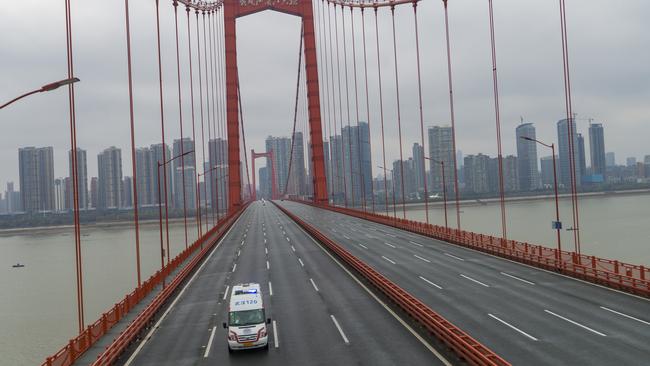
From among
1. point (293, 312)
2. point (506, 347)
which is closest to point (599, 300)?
point (506, 347)

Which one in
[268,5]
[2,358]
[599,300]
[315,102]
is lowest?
[2,358]

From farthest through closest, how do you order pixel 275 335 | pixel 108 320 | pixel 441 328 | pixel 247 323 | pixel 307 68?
1. pixel 307 68
2. pixel 108 320
3. pixel 275 335
4. pixel 247 323
5. pixel 441 328

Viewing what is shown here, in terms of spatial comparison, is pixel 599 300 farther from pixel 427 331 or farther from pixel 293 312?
pixel 293 312

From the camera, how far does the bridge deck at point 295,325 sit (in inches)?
758

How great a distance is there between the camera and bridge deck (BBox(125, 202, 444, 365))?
19.2 m

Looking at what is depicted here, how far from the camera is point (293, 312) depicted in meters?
26.3

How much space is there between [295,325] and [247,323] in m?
3.68

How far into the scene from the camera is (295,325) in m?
23.8

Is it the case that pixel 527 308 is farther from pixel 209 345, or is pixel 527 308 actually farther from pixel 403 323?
pixel 209 345

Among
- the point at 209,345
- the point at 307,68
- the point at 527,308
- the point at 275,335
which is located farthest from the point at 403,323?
the point at 307,68

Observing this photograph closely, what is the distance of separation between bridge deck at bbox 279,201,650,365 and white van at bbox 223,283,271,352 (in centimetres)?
795

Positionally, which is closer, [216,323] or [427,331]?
[427,331]

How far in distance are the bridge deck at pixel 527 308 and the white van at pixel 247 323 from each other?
26.1 feet

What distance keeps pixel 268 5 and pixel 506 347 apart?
346ft
